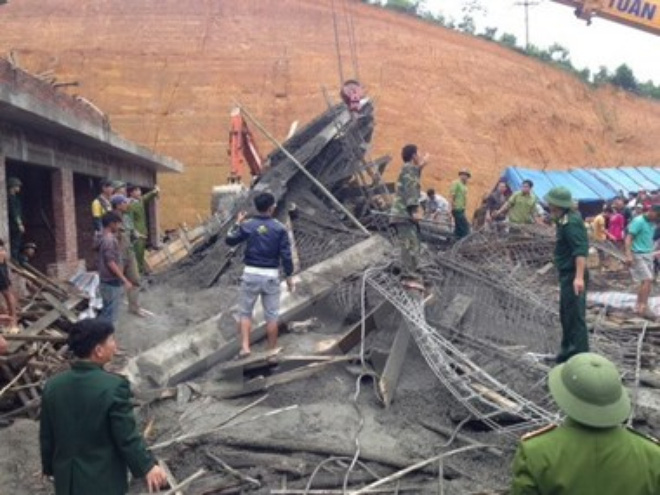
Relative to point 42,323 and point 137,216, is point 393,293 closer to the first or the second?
point 42,323

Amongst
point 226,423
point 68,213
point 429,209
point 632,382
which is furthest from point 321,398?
point 429,209

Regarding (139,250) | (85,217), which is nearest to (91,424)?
(139,250)

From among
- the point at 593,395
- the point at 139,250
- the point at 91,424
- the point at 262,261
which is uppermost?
the point at 593,395

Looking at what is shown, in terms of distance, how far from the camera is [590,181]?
984 inches

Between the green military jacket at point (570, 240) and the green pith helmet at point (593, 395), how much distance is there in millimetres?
3589

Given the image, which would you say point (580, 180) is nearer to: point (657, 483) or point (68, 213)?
point (68, 213)

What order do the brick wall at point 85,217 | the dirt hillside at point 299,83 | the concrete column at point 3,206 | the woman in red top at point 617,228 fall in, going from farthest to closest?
the dirt hillside at point 299,83 < the woman in red top at point 617,228 < the brick wall at point 85,217 < the concrete column at point 3,206

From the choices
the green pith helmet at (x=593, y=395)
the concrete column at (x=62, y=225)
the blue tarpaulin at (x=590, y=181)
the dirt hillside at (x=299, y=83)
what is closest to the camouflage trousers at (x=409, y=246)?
the green pith helmet at (x=593, y=395)

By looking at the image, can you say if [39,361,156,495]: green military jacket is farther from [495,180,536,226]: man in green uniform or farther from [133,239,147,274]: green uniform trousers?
[495,180,536,226]: man in green uniform

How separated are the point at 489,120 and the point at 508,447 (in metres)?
31.1

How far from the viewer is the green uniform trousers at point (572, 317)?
6.00 metres

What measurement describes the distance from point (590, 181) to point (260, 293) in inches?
809

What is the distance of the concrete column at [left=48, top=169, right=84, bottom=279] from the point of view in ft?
38.6

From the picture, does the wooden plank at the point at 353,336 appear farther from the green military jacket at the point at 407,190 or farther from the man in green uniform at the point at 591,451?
the man in green uniform at the point at 591,451
